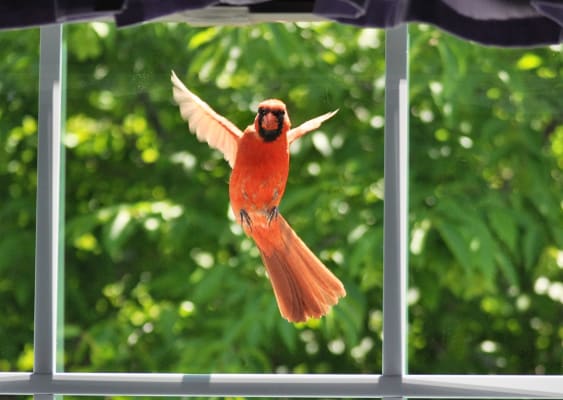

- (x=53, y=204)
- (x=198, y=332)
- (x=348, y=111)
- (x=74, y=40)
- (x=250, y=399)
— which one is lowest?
(x=250, y=399)

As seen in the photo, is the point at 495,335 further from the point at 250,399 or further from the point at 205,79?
the point at 205,79

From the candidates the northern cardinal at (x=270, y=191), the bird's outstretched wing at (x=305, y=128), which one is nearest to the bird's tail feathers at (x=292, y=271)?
the northern cardinal at (x=270, y=191)

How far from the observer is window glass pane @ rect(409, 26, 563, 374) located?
74.3 inches

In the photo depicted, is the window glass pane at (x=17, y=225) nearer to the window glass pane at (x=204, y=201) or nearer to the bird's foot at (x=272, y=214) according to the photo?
the window glass pane at (x=204, y=201)

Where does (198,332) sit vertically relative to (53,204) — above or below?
below

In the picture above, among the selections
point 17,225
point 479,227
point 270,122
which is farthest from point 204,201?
point 479,227

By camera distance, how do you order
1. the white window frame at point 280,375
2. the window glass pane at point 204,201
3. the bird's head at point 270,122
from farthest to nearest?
1. the window glass pane at point 204,201
2. the bird's head at point 270,122
3. the white window frame at point 280,375

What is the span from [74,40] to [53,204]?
490 mm

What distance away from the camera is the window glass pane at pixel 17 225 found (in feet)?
6.40

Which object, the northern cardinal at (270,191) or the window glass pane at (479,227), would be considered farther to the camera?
the window glass pane at (479,227)

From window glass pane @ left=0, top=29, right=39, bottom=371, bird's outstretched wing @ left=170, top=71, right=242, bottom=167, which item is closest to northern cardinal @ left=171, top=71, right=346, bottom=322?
bird's outstretched wing @ left=170, top=71, right=242, bottom=167

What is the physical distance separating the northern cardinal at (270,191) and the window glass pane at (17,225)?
40 cm

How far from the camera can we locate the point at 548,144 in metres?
1.92

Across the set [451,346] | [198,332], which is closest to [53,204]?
[198,332]
